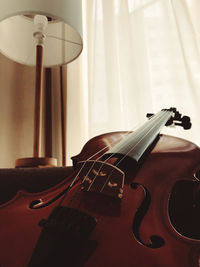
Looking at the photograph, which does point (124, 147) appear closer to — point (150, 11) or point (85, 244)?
point (85, 244)

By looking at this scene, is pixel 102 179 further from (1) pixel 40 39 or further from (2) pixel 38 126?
(1) pixel 40 39

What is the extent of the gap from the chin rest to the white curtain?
0.61m

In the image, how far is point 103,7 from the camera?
1381 mm

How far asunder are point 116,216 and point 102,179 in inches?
→ 3.1

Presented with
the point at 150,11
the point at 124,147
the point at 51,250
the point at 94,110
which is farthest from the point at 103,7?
the point at 51,250

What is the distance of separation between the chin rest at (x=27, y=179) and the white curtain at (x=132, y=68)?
2.00ft

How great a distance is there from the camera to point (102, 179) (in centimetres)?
41

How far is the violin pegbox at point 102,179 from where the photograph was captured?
389mm

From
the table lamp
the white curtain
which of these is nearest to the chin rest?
the table lamp

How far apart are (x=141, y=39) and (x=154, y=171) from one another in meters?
0.99

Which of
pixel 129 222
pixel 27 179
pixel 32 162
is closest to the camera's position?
pixel 129 222

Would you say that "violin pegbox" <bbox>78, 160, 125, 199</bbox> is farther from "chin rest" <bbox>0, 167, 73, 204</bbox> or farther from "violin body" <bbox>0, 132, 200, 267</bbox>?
"chin rest" <bbox>0, 167, 73, 204</bbox>

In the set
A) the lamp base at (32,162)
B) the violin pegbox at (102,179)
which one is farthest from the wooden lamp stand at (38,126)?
the violin pegbox at (102,179)

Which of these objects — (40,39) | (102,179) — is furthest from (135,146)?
(40,39)
